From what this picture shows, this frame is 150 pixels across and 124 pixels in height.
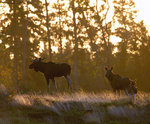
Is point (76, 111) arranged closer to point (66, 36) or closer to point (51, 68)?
point (51, 68)

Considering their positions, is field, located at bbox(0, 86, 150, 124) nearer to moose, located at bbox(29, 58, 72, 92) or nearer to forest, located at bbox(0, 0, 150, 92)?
moose, located at bbox(29, 58, 72, 92)

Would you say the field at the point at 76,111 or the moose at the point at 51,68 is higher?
the moose at the point at 51,68

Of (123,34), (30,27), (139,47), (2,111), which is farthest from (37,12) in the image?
(2,111)

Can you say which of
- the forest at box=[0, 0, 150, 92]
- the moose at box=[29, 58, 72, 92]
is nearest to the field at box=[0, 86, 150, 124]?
the moose at box=[29, 58, 72, 92]

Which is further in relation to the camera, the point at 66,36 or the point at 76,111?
the point at 66,36

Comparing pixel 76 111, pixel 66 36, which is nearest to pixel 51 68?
pixel 76 111

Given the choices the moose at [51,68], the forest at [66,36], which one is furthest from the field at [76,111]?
the forest at [66,36]

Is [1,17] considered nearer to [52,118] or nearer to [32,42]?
[32,42]

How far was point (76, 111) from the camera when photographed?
12.7 m

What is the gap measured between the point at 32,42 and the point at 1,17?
6559 mm

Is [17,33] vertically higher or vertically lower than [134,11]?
lower

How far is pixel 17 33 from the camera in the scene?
141 feet

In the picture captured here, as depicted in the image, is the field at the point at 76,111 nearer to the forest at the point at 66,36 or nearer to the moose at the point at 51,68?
the moose at the point at 51,68

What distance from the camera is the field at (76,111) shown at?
11492mm
